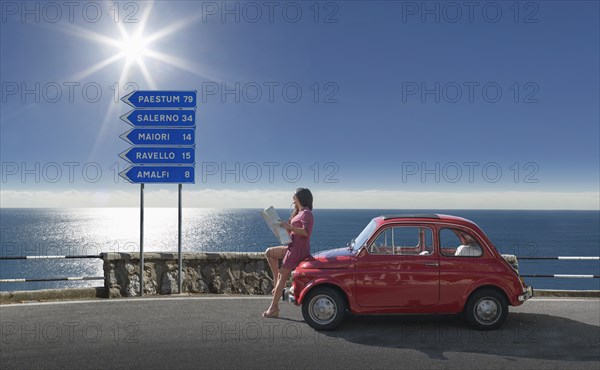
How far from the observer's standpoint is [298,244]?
27.8ft

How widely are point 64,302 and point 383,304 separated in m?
6.35

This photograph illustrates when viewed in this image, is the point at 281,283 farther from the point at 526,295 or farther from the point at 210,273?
the point at 526,295

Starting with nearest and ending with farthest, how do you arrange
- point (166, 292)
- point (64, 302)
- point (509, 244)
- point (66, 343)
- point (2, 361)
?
point (2, 361)
point (66, 343)
point (64, 302)
point (166, 292)
point (509, 244)

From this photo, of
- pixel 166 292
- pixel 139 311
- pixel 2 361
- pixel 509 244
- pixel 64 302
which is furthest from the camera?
pixel 509 244

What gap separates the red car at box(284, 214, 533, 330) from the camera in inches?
306

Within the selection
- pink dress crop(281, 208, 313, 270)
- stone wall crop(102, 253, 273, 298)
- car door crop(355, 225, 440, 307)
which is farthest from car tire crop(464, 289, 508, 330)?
stone wall crop(102, 253, 273, 298)

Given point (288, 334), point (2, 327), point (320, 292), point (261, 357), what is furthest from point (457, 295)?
point (2, 327)

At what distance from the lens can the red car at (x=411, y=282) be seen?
776 cm

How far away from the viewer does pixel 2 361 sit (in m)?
6.28

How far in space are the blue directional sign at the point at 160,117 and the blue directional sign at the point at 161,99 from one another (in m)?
0.11

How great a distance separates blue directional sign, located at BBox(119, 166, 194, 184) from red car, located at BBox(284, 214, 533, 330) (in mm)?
4830

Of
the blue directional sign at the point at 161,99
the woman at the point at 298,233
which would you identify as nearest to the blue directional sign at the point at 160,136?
the blue directional sign at the point at 161,99

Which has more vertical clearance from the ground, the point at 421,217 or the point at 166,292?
the point at 421,217

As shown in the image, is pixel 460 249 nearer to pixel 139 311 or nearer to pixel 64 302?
pixel 139 311
